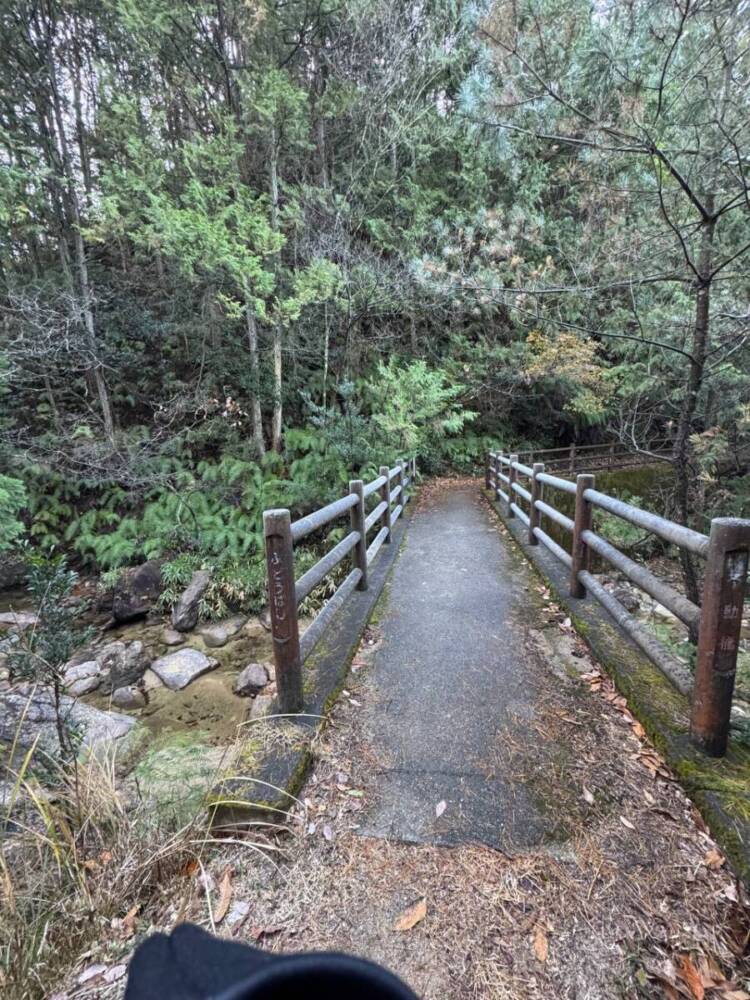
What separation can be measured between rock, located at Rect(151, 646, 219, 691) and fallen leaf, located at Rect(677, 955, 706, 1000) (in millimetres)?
5368

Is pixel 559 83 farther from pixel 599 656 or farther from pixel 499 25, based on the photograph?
pixel 599 656

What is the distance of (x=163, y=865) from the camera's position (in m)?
1.50

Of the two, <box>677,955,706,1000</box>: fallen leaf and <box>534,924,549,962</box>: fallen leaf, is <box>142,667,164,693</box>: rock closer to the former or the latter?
<box>534,924,549,962</box>: fallen leaf

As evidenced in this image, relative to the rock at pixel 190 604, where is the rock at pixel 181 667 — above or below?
below

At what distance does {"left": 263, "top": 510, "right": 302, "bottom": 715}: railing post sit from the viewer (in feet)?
6.70

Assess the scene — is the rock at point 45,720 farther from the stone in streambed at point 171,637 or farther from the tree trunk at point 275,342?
the tree trunk at point 275,342

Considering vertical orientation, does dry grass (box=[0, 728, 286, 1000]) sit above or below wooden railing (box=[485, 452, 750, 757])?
below

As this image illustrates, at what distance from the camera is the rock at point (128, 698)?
5.12m

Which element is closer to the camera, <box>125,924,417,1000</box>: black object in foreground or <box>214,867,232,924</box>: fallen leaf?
<box>125,924,417,1000</box>: black object in foreground

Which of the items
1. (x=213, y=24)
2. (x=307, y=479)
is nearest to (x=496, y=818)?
(x=307, y=479)

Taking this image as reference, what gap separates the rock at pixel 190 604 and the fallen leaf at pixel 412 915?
21.0 feet

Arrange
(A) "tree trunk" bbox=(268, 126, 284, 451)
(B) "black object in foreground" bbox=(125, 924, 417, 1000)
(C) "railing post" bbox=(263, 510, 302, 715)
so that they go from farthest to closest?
(A) "tree trunk" bbox=(268, 126, 284, 451) < (C) "railing post" bbox=(263, 510, 302, 715) < (B) "black object in foreground" bbox=(125, 924, 417, 1000)

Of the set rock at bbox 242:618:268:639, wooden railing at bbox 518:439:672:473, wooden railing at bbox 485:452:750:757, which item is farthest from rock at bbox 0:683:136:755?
wooden railing at bbox 518:439:672:473

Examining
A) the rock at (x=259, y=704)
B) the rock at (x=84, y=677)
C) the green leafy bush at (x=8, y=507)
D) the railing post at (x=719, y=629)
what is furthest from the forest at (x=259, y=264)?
the rock at (x=259, y=704)
